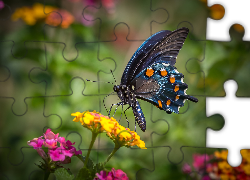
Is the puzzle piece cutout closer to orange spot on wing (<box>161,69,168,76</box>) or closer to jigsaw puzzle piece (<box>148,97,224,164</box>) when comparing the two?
jigsaw puzzle piece (<box>148,97,224,164</box>)

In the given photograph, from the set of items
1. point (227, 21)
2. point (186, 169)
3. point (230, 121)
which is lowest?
point (186, 169)

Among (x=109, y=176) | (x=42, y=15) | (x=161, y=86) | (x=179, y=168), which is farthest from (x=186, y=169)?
(x=42, y=15)

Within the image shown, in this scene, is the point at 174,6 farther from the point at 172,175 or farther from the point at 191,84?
the point at 172,175

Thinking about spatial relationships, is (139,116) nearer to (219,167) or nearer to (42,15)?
(219,167)

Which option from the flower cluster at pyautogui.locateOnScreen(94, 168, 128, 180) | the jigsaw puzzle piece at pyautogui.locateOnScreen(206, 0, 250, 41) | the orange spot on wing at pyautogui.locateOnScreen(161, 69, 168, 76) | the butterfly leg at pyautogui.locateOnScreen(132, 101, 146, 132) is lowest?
the flower cluster at pyautogui.locateOnScreen(94, 168, 128, 180)

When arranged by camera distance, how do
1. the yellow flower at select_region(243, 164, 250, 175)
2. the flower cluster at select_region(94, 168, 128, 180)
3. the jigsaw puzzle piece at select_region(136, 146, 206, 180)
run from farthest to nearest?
the jigsaw puzzle piece at select_region(136, 146, 206, 180), the yellow flower at select_region(243, 164, 250, 175), the flower cluster at select_region(94, 168, 128, 180)

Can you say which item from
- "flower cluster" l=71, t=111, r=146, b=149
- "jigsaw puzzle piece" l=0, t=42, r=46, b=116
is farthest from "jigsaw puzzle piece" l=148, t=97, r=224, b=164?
"jigsaw puzzle piece" l=0, t=42, r=46, b=116

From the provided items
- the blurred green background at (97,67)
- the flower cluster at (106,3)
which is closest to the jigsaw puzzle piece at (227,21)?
the blurred green background at (97,67)

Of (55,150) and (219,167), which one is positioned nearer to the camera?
(55,150)
